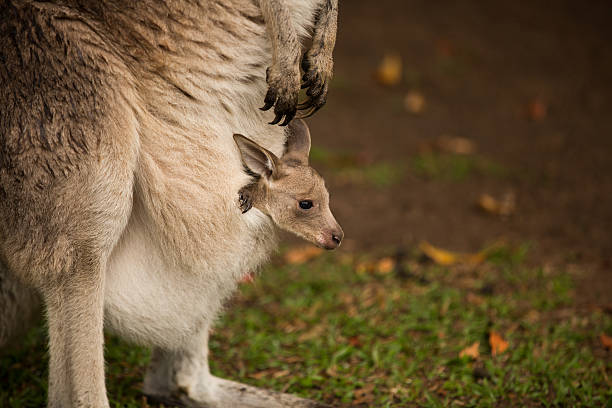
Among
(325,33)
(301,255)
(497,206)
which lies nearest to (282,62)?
(325,33)

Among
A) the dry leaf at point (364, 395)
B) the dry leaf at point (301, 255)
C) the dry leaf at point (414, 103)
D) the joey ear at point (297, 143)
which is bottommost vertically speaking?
the dry leaf at point (414, 103)

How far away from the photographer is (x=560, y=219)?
4.29m

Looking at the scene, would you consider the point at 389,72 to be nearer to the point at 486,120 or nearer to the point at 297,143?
the point at 486,120

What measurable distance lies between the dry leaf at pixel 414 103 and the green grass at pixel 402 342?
8.53ft

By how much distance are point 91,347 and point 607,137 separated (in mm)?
4704

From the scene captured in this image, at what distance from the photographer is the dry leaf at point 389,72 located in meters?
6.43

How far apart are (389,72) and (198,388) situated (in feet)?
15.0

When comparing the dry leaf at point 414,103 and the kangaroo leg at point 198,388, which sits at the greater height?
the kangaroo leg at point 198,388

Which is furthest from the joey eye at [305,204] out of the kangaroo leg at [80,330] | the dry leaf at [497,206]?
the dry leaf at [497,206]

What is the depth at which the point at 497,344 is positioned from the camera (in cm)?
286

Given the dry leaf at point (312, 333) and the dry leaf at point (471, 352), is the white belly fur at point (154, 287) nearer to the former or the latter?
the dry leaf at point (312, 333)

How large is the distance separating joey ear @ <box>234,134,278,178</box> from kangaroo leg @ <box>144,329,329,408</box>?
2.15 ft

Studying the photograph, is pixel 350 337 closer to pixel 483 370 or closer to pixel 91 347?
pixel 483 370

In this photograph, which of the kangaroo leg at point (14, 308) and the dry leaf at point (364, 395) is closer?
the kangaroo leg at point (14, 308)
